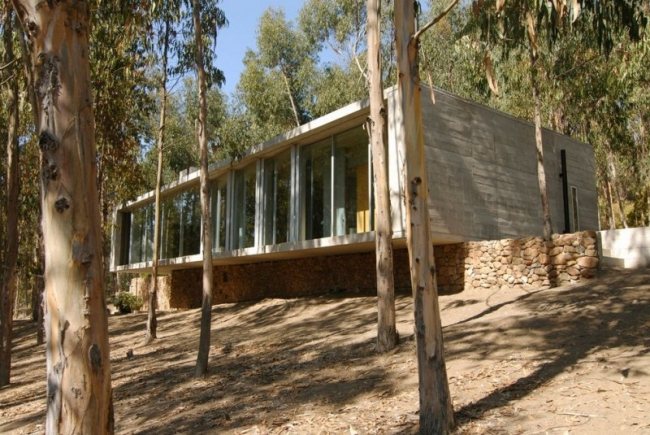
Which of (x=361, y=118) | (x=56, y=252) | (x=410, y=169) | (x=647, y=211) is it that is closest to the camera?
(x=56, y=252)

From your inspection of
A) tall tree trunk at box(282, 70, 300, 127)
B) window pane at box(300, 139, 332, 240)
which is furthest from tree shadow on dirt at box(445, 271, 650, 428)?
tall tree trunk at box(282, 70, 300, 127)

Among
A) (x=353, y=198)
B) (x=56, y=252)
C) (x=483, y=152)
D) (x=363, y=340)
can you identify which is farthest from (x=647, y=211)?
(x=56, y=252)

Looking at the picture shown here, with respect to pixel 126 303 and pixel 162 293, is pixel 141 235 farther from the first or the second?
pixel 162 293

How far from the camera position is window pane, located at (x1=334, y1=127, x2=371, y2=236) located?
13.5 meters

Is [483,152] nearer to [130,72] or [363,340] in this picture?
[363,340]

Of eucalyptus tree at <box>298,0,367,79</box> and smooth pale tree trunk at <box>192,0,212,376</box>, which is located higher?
eucalyptus tree at <box>298,0,367,79</box>

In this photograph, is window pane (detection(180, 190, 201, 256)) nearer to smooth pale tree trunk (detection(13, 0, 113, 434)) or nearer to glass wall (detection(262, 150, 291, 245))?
glass wall (detection(262, 150, 291, 245))

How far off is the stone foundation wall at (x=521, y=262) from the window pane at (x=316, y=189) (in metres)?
3.06

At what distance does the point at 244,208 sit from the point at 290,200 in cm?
274

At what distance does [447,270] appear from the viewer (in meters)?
13.9

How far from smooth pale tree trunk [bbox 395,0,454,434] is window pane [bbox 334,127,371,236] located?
7.77m

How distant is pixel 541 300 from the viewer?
10.5 meters

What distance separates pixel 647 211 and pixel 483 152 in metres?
17.3

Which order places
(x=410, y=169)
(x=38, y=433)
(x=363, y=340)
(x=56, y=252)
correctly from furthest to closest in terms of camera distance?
(x=363, y=340)
(x=38, y=433)
(x=410, y=169)
(x=56, y=252)
